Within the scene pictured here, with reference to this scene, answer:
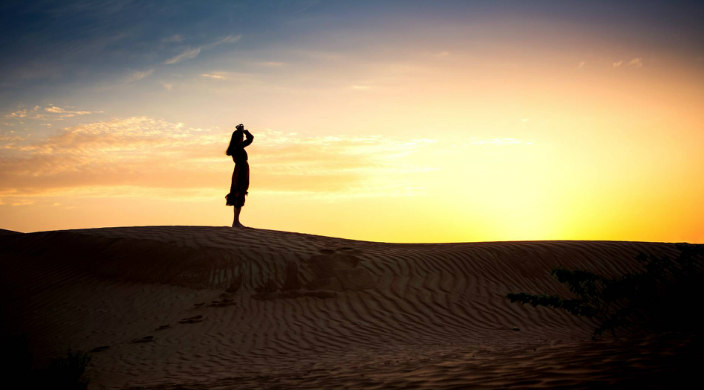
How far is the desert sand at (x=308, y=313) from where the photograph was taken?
625cm

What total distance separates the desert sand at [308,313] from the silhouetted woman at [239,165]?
119cm

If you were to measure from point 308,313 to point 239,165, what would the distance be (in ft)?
22.5

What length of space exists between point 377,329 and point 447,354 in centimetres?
339

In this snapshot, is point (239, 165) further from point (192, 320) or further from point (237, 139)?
point (192, 320)

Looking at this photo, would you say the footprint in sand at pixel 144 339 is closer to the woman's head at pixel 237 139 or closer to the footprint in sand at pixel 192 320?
the footprint in sand at pixel 192 320

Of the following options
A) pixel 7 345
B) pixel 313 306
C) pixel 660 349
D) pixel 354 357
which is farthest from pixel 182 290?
pixel 660 349

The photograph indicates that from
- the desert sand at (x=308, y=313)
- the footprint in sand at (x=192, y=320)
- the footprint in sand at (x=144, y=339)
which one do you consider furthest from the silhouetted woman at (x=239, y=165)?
the footprint in sand at (x=144, y=339)

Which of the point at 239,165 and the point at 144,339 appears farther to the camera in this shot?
the point at 239,165

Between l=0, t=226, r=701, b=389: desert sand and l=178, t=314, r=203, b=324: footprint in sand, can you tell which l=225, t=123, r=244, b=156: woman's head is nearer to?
l=0, t=226, r=701, b=389: desert sand

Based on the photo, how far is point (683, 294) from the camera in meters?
11.7

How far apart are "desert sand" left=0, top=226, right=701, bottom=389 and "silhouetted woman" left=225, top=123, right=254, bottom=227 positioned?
119 centimetres

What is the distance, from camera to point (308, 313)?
1229 centimetres

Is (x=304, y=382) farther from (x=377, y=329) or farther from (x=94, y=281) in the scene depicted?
(x=94, y=281)

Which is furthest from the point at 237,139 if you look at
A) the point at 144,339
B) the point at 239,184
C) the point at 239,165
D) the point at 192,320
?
the point at 144,339
